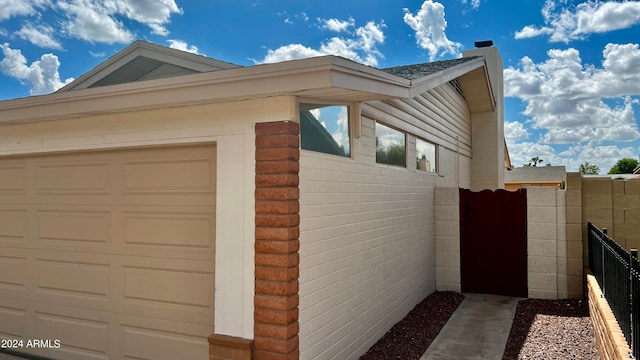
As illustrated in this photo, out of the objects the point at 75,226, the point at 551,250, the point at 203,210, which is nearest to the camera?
the point at 203,210

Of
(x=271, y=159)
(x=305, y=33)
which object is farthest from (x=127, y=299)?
(x=305, y=33)

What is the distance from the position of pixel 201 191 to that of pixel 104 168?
4.57 ft

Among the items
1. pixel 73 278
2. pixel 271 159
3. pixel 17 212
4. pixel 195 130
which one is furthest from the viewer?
pixel 17 212

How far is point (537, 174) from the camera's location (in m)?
25.2

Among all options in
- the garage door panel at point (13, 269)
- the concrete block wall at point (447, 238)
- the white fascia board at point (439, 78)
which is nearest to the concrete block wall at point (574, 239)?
the concrete block wall at point (447, 238)

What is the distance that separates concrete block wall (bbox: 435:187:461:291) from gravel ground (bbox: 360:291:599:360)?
620 mm

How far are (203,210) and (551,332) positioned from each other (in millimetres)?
5039

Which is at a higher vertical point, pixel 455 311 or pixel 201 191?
pixel 201 191

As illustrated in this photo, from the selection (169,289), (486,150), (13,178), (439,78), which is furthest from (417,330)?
(486,150)

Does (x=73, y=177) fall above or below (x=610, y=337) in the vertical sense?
above

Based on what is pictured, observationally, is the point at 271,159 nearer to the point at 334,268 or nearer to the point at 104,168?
the point at 334,268

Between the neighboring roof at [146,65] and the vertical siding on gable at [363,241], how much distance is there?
228 centimetres

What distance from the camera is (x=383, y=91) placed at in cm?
427

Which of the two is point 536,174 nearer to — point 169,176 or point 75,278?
point 169,176
